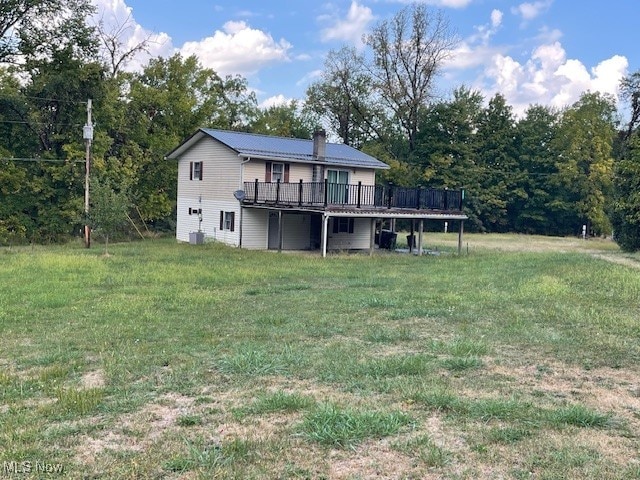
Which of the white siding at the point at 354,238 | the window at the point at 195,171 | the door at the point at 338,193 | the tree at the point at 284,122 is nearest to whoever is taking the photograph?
the door at the point at 338,193

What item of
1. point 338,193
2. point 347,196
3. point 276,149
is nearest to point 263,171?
point 276,149

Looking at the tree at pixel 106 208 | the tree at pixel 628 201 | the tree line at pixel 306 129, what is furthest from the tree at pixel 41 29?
the tree at pixel 628 201

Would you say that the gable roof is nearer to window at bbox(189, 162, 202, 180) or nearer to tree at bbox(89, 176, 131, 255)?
window at bbox(189, 162, 202, 180)

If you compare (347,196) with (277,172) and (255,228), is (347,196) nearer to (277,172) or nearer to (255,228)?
(277,172)

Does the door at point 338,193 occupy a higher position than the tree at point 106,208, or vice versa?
the door at point 338,193

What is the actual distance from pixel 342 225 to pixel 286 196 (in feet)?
16.0

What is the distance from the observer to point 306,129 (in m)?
48.6

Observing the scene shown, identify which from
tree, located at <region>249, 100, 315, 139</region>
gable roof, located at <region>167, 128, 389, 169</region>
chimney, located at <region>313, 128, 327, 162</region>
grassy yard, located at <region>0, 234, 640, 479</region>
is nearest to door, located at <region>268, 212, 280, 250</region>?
gable roof, located at <region>167, 128, 389, 169</region>

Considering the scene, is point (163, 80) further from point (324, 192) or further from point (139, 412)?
point (139, 412)

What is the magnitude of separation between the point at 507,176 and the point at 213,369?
43.9 meters

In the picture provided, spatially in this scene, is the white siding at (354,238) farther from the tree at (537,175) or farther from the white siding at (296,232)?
the tree at (537,175)

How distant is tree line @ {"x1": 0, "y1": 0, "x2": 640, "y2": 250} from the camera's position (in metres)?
30.4

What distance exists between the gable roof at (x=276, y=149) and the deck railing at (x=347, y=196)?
1491 millimetres

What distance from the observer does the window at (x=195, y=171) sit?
27.1 metres
